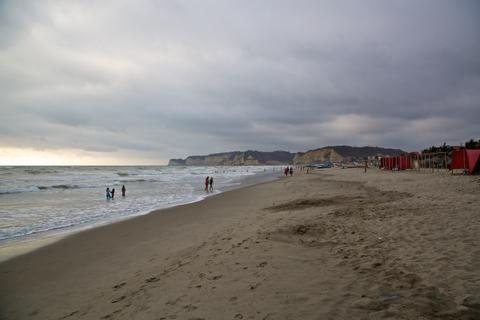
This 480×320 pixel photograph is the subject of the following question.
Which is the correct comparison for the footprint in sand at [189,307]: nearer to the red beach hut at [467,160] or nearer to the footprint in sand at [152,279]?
the footprint in sand at [152,279]

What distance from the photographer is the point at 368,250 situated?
5.54 metres

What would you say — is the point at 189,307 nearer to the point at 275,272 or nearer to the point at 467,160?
the point at 275,272

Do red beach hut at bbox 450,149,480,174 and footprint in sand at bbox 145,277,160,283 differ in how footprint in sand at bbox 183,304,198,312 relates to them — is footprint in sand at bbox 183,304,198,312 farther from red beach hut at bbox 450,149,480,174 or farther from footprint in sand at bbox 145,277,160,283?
red beach hut at bbox 450,149,480,174

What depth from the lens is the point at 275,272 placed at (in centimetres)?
478

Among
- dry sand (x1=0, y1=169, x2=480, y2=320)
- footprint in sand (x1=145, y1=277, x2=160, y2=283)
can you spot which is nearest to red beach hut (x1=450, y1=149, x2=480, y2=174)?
dry sand (x1=0, y1=169, x2=480, y2=320)

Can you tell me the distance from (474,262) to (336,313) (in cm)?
274

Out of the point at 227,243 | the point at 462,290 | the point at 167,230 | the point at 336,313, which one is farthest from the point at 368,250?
the point at 167,230

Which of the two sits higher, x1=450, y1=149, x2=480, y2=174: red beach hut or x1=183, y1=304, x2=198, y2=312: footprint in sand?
x1=450, y1=149, x2=480, y2=174: red beach hut

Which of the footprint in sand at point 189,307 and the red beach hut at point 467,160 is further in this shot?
Answer: the red beach hut at point 467,160

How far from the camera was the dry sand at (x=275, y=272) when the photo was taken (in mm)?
3602

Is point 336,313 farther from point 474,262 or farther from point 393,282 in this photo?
point 474,262

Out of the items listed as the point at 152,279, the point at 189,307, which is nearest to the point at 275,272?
the point at 189,307

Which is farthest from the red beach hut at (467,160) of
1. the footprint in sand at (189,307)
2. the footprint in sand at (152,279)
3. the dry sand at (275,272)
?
the footprint in sand at (189,307)

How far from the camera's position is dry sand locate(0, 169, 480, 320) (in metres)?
3.60
